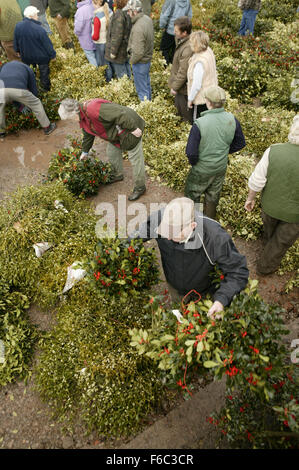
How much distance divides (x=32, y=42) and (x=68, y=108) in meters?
3.60

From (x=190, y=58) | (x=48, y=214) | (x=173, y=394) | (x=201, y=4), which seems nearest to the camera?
(x=173, y=394)

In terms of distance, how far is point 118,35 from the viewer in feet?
21.7

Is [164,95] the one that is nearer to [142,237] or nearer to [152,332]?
[142,237]

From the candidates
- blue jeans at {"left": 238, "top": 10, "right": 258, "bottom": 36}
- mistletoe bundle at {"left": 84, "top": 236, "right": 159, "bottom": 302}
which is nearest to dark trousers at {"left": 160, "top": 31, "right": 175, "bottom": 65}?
blue jeans at {"left": 238, "top": 10, "right": 258, "bottom": 36}

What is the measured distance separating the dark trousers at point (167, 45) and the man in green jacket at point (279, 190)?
6.59m

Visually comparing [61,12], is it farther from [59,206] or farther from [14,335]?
[14,335]

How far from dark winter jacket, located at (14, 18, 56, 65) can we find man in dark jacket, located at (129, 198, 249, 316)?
585cm

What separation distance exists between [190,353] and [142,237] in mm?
1327

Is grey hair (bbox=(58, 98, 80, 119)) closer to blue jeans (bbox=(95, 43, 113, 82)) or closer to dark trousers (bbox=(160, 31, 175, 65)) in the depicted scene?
blue jeans (bbox=(95, 43, 113, 82))

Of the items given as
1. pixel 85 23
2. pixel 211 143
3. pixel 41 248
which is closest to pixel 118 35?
pixel 85 23

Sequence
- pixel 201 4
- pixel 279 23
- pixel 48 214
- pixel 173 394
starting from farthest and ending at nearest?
pixel 201 4
pixel 279 23
pixel 48 214
pixel 173 394

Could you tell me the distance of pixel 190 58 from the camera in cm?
518

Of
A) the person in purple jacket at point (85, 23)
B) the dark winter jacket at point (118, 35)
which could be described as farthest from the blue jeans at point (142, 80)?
the person in purple jacket at point (85, 23)

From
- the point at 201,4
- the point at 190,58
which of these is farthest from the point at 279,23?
the point at 190,58
